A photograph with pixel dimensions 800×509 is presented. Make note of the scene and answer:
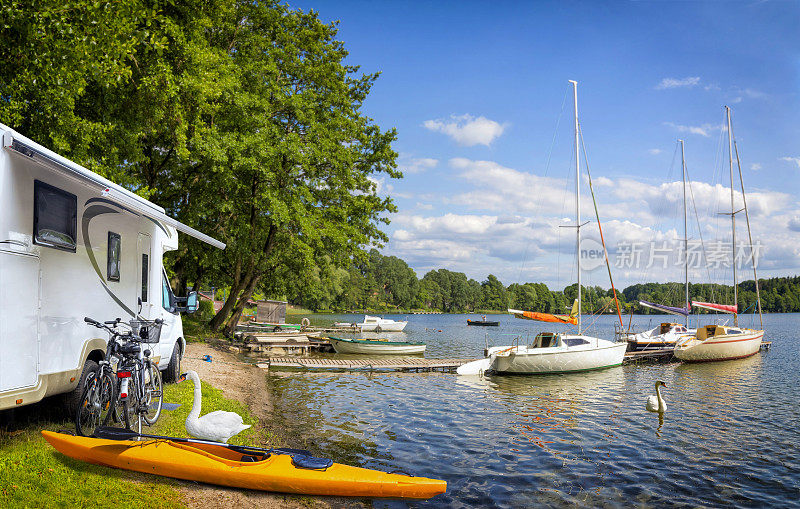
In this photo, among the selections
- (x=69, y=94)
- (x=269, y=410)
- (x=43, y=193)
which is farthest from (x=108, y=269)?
(x=269, y=410)

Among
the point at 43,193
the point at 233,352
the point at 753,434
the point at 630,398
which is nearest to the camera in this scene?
the point at 43,193

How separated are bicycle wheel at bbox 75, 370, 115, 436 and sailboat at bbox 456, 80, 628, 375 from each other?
17269mm

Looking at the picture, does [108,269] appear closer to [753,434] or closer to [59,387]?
[59,387]

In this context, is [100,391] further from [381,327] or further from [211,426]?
[381,327]

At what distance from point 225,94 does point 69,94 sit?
8609 mm

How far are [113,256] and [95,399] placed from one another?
251cm

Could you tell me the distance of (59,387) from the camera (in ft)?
22.8

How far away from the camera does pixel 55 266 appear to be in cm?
697

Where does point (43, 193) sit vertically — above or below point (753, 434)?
above

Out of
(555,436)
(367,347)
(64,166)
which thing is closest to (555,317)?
(367,347)

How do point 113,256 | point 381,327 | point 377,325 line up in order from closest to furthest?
point 113,256, point 377,325, point 381,327

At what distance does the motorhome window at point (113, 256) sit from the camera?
27.9 feet

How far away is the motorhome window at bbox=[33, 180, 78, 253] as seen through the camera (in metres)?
6.55

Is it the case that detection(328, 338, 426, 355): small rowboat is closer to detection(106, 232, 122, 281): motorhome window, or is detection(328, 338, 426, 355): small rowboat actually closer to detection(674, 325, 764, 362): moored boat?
detection(674, 325, 764, 362): moored boat
